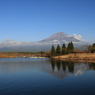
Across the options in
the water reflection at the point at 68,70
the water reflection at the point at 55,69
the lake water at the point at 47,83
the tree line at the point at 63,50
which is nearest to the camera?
the lake water at the point at 47,83

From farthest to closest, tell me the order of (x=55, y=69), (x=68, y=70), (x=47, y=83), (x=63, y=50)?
1. (x=63, y=50)
2. (x=55, y=69)
3. (x=68, y=70)
4. (x=47, y=83)

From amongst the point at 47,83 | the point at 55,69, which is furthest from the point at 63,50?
the point at 47,83

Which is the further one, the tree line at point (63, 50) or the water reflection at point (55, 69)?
the tree line at point (63, 50)

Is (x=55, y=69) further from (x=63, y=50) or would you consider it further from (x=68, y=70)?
(x=63, y=50)

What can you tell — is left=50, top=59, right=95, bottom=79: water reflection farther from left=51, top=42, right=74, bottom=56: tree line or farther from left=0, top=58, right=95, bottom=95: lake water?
left=51, top=42, right=74, bottom=56: tree line

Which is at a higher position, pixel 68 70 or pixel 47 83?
pixel 47 83

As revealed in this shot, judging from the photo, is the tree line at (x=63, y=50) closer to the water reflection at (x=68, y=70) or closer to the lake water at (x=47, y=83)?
the water reflection at (x=68, y=70)

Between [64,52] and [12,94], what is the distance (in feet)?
337

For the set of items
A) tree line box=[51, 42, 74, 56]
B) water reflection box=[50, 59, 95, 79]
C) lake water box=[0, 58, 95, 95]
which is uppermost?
tree line box=[51, 42, 74, 56]

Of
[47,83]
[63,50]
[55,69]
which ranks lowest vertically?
[55,69]

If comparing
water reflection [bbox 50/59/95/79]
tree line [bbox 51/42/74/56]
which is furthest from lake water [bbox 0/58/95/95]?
tree line [bbox 51/42/74/56]

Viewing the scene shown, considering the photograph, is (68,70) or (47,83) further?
(68,70)

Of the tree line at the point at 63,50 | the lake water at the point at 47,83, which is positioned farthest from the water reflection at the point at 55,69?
the tree line at the point at 63,50

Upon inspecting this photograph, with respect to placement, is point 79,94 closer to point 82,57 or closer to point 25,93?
point 25,93
